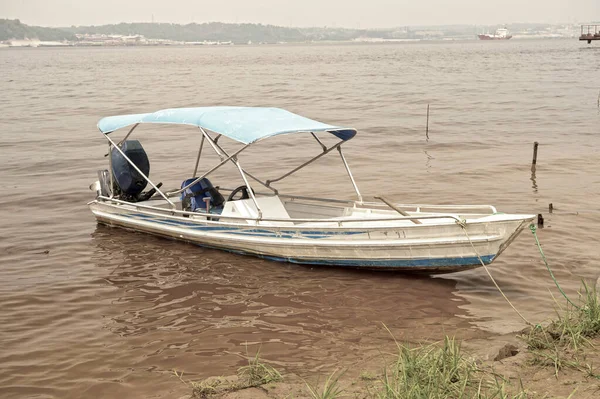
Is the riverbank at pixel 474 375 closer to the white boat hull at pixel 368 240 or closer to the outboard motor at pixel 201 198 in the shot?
the white boat hull at pixel 368 240

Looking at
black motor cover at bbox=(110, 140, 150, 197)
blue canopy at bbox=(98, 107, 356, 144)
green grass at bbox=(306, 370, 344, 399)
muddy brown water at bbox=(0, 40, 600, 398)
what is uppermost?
blue canopy at bbox=(98, 107, 356, 144)

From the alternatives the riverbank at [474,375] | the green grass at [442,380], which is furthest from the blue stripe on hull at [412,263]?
the green grass at [442,380]

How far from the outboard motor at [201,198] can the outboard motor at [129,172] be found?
1027mm

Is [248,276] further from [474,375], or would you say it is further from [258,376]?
[474,375]

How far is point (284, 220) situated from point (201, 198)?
2147mm

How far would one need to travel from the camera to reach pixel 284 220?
10.6 metres

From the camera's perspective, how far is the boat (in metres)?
9.34

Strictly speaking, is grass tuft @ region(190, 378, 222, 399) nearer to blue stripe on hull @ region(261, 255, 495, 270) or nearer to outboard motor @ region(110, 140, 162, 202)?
blue stripe on hull @ region(261, 255, 495, 270)

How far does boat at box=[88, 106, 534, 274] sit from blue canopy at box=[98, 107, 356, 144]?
2cm

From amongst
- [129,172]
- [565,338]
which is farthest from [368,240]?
[129,172]

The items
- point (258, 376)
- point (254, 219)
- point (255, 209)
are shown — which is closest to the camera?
point (258, 376)

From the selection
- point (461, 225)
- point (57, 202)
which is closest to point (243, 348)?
point (461, 225)

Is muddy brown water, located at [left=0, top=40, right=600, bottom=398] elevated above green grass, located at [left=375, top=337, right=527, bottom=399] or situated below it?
below

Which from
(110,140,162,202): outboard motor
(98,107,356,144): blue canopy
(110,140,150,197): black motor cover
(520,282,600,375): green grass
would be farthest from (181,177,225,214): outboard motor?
(520,282,600,375): green grass
